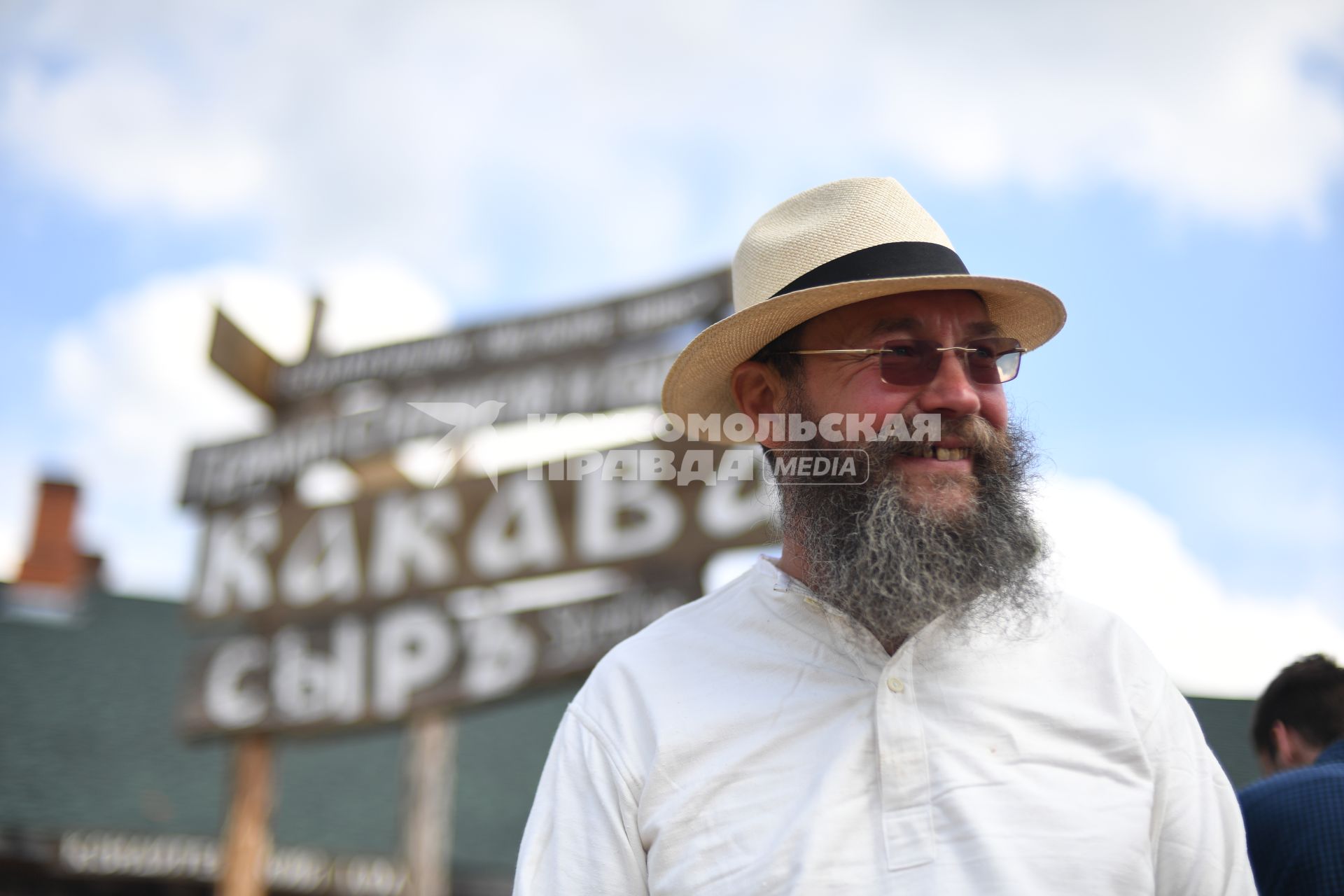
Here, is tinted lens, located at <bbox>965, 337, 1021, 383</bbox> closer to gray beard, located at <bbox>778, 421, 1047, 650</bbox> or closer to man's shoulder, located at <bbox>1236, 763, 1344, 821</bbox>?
gray beard, located at <bbox>778, 421, 1047, 650</bbox>

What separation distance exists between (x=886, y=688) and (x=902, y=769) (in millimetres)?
124

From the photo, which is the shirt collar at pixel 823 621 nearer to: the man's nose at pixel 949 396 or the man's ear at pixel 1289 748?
the man's nose at pixel 949 396

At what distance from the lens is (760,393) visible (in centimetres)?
209

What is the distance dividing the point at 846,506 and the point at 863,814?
0.53 metres

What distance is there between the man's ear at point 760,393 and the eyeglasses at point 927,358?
0.61 ft

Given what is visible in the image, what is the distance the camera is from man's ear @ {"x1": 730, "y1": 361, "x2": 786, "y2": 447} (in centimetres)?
204

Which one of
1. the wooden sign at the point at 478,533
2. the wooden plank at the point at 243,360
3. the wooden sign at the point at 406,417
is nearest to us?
the wooden sign at the point at 478,533

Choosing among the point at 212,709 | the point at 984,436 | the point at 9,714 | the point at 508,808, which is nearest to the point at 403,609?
Answer: the point at 212,709

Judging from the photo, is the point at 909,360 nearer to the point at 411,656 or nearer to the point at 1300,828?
the point at 1300,828

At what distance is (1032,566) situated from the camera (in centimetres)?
180

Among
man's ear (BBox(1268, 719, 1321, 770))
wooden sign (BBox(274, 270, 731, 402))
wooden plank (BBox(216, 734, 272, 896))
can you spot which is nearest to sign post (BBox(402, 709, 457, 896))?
wooden plank (BBox(216, 734, 272, 896))

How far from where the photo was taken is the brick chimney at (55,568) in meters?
10.8

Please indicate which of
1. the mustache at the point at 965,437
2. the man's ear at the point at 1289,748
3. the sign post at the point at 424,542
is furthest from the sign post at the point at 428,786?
the mustache at the point at 965,437

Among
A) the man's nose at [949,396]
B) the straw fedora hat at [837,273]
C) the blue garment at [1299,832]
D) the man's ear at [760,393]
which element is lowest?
the blue garment at [1299,832]
